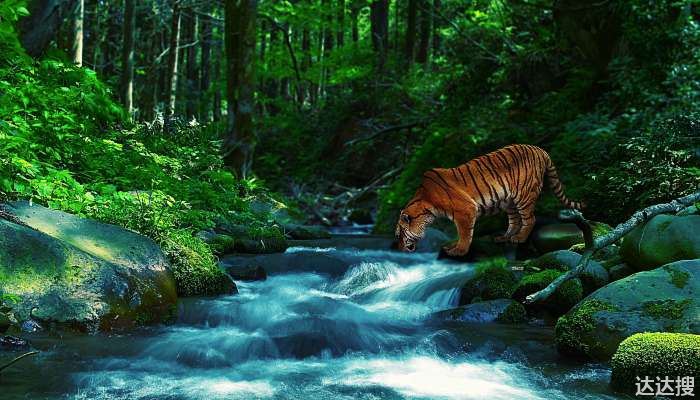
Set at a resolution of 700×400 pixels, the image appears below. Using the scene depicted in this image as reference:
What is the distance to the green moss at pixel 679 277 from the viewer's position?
6473 mm

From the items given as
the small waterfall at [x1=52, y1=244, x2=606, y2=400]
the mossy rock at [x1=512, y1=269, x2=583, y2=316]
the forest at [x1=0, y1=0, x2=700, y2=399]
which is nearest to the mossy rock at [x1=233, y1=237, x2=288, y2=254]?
the forest at [x1=0, y1=0, x2=700, y2=399]

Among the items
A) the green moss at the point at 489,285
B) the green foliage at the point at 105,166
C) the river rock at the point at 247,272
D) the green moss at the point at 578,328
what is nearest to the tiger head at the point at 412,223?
the green moss at the point at 578,328

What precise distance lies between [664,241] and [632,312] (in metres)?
1.87

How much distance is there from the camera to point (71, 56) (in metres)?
13.7

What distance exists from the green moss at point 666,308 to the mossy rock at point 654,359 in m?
0.74

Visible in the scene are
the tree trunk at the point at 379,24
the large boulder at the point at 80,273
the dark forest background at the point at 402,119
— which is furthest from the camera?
the tree trunk at the point at 379,24

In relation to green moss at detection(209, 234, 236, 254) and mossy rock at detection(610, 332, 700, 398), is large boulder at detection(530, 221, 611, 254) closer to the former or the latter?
mossy rock at detection(610, 332, 700, 398)

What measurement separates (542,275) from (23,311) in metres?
5.97

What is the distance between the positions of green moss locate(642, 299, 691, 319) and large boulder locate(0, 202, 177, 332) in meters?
5.15

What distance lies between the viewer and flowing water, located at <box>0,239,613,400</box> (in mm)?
5281

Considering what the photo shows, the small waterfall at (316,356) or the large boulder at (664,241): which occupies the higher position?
the large boulder at (664,241)

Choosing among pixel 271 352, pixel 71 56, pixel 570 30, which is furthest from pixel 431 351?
pixel 71 56

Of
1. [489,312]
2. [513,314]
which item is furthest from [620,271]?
[489,312]

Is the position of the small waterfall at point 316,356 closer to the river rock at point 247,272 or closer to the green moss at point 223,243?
the river rock at point 247,272
